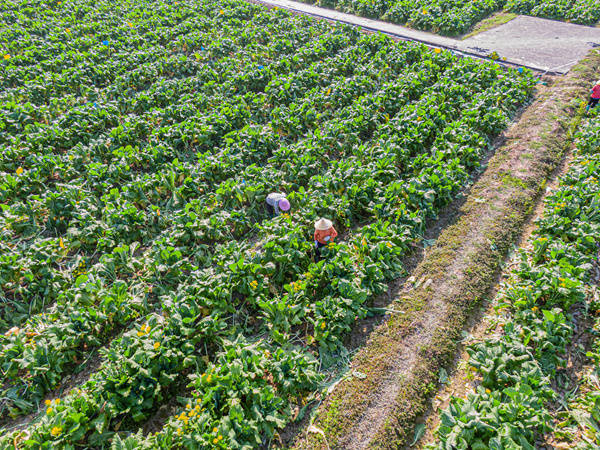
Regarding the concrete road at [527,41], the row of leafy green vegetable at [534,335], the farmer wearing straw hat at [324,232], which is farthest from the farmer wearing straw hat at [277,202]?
the concrete road at [527,41]

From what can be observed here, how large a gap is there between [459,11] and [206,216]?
17.6 metres

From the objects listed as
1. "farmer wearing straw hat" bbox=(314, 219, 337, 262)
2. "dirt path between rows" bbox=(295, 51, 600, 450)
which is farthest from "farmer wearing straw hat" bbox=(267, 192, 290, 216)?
"dirt path between rows" bbox=(295, 51, 600, 450)

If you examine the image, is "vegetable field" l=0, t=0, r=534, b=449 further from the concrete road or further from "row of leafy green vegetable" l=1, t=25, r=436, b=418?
the concrete road

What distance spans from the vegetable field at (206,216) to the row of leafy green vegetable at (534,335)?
73.4 inches

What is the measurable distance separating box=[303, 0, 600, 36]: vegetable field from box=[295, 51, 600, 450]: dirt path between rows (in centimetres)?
1022

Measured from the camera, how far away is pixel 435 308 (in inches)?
248

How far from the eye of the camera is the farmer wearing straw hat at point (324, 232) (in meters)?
6.68

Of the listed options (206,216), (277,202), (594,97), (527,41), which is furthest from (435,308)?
(527,41)

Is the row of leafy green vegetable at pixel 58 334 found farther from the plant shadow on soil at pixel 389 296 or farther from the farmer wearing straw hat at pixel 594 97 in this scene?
the farmer wearing straw hat at pixel 594 97

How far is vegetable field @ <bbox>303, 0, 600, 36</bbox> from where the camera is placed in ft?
57.7

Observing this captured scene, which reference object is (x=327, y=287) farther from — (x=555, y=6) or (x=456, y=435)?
(x=555, y=6)

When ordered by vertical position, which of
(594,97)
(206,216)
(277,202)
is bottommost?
(206,216)

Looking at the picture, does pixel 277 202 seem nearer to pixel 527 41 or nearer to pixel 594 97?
pixel 594 97

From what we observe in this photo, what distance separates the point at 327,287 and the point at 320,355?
1134 mm
